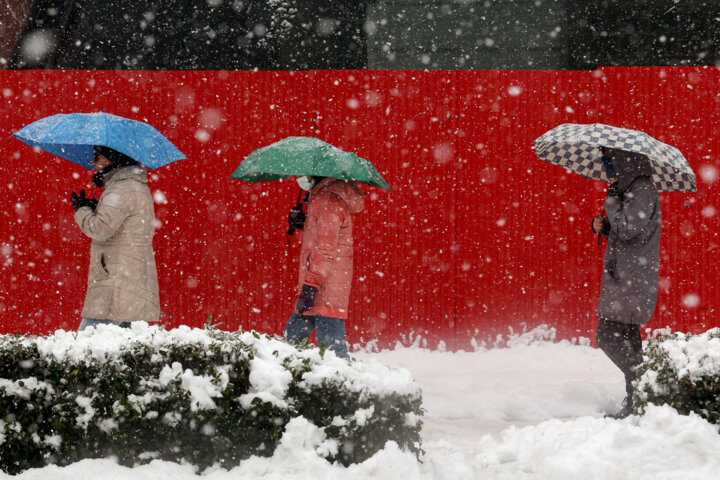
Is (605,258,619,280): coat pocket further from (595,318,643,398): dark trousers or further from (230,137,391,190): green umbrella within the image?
(230,137,391,190): green umbrella

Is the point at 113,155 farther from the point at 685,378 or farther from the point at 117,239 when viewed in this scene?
the point at 685,378

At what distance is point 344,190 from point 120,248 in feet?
5.36

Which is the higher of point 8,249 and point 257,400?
point 8,249

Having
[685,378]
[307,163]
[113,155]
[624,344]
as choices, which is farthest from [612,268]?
[113,155]

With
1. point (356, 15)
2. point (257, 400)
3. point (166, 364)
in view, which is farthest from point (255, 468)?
point (356, 15)

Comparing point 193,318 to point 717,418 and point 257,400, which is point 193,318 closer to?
point 257,400

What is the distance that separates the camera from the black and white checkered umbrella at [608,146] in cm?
465

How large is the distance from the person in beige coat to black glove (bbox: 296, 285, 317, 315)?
1.11 metres

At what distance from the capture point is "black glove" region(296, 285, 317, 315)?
15.8ft

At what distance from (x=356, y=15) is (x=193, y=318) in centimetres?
441

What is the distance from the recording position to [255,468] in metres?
3.20

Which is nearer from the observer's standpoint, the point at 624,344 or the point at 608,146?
Answer: the point at 608,146

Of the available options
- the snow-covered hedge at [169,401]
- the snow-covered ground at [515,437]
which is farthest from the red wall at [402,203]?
the snow-covered hedge at [169,401]

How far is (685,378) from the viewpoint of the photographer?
3.69 metres
